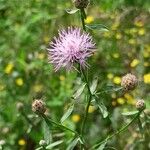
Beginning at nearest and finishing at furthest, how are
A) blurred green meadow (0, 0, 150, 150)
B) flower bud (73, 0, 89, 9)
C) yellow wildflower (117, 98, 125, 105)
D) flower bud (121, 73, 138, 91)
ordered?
flower bud (73, 0, 89, 9) < flower bud (121, 73, 138, 91) < blurred green meadow (0, 0, 150, 150) < yellow wildflower (117, 98, 125, 105)

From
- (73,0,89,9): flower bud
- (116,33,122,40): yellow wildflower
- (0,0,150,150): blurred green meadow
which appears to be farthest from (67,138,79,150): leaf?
(116,33,122,40): yellow wildflower

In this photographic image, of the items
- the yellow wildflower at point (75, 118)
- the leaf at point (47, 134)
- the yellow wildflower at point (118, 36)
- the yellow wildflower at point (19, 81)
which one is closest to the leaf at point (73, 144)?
the leaf at point (47, 134)

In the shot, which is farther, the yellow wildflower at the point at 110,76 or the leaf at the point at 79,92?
the yellow wildflower at the point at 110,76

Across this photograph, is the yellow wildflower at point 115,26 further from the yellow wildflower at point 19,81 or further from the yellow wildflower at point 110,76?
the yellow wildflower at point 19,81

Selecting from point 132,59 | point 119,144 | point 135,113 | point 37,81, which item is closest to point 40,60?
point 37,81

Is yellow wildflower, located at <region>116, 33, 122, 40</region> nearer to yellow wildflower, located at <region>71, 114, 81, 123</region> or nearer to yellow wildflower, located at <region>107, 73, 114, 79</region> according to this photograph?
yellow wildflower, located at <region>107, 73, 114, 79</region>

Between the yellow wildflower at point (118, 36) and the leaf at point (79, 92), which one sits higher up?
the leaf at point (79, 92)
